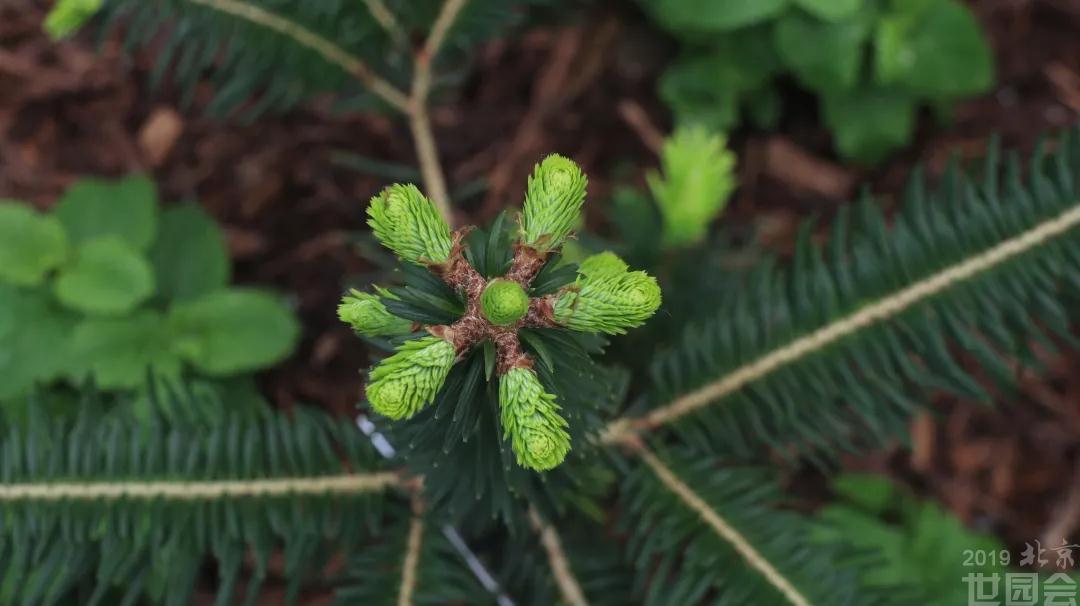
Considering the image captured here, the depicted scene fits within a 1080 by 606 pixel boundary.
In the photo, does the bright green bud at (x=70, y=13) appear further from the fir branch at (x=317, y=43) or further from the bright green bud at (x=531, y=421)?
the bright green bud at (x=531, y=421)

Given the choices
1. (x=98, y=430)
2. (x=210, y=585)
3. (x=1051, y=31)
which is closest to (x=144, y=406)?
(x=98, y=430)

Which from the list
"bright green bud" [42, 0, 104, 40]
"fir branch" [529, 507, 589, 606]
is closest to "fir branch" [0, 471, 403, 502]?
"fir branch" [529, 507, 589, 606]

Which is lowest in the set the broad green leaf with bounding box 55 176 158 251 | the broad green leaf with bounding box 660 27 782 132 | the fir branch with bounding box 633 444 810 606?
the fir branch with bounding box 633 444 810 606

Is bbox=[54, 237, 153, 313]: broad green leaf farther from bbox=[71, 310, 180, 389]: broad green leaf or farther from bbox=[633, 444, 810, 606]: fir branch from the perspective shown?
bbox=[633, 444, 810, 606]: fir branch

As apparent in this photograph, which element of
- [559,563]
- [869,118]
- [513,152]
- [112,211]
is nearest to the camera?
[559,563]

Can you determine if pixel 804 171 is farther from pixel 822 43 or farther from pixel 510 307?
pixel 510 307

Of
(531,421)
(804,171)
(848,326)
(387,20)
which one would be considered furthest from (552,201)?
(804,171)

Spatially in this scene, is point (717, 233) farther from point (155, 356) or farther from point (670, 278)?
point (155, 356)
